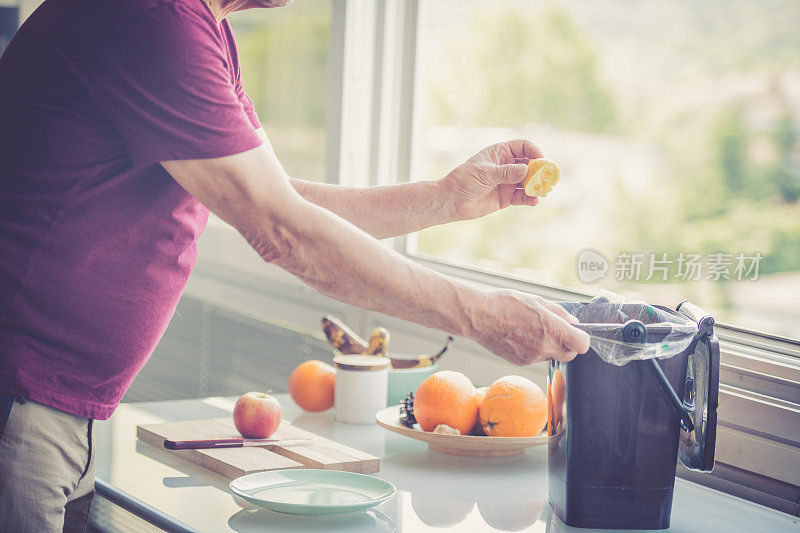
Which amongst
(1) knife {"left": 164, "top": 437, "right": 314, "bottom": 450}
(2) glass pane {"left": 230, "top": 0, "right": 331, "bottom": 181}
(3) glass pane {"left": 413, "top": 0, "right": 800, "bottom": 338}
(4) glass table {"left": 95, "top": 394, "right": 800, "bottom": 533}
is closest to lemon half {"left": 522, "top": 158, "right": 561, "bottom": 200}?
(4) glass table {"left": 95, "top": 394, "right": 800, "bottom": 533}

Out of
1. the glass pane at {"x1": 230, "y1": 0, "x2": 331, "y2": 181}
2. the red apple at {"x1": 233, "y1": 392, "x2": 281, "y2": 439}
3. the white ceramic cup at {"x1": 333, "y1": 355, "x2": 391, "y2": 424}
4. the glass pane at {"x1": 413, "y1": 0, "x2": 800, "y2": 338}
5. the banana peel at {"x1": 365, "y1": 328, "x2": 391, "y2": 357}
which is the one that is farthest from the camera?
the glass pane at {"x1": 413, "y1": 0, "x2": 800, "y2": 338}

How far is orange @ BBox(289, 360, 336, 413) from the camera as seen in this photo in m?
1.66

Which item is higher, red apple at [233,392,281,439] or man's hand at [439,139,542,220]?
man's hand at [439,139,542,220]

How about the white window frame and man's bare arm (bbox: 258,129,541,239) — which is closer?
the white window frame

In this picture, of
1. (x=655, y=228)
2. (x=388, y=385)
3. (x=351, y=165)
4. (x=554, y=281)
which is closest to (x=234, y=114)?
(x=388, y=385)

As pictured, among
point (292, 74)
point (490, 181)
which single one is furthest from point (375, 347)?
point (292, 74)

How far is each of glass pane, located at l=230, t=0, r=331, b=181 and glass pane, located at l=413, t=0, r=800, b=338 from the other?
761cm

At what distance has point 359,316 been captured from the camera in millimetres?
2295

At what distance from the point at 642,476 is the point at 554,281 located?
0.85 m

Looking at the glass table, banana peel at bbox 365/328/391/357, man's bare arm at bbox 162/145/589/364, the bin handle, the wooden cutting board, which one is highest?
man's bare arm at bbox 162/145/589/364

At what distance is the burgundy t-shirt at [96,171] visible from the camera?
3.04ft

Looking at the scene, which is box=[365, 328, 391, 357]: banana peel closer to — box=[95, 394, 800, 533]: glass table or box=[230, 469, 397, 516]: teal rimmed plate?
box=[95, 394, 800, 533]: glass table

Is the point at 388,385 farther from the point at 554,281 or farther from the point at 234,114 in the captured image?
the point at 234,114

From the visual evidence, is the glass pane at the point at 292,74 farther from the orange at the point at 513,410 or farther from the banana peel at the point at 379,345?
the orange at the point at 513,410
